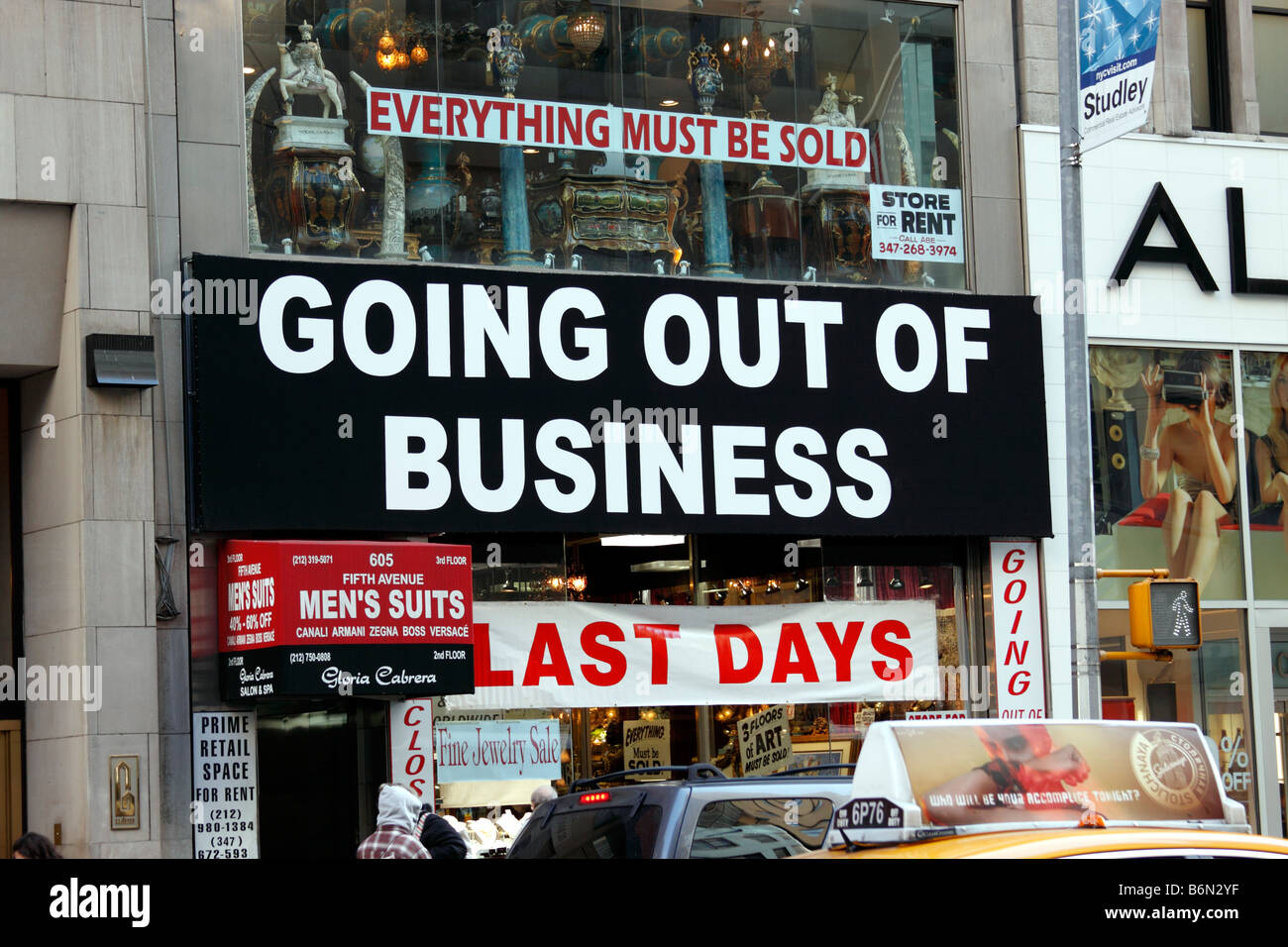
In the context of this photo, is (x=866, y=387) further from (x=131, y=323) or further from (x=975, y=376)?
(x=131, y=323)

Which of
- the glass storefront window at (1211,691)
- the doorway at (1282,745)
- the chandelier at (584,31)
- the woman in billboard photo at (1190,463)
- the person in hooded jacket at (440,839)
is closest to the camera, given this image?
the person in hooded jacket at (440,839)

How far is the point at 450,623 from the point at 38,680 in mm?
3363

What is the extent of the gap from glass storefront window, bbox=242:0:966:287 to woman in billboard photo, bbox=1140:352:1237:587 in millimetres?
2576

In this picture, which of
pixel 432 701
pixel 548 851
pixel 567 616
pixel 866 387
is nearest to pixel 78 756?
pixel 432 701

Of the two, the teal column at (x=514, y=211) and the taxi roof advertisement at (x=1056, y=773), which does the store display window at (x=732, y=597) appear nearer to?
the teal column at (x=514, y=211)

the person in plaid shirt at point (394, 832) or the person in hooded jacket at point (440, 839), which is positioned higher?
the person in plaid shirt at point (394, 832)

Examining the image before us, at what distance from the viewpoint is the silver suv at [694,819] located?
7344 millimetres

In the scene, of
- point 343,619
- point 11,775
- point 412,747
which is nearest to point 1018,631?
point 412,747

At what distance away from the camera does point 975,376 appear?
A: 55.5ft

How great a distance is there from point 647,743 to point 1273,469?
7457 mm

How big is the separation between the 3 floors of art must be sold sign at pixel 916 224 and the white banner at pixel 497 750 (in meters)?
5.82

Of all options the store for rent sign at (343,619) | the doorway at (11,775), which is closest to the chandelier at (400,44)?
the store for rent sign at (343,619)

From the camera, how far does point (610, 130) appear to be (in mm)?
16094

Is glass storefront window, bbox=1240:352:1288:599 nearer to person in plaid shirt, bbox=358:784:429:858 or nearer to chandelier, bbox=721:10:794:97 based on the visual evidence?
chandelier, bbox=721:10:794:97
